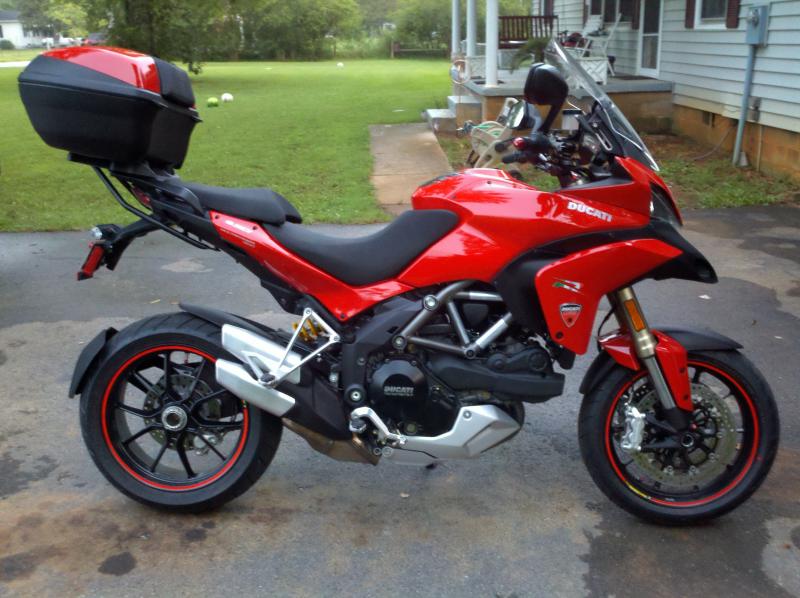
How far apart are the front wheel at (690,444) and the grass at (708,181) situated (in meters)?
6.11

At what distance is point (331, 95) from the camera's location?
22.3 meters

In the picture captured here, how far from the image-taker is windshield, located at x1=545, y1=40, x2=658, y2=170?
3.05 metres

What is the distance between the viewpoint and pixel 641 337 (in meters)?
3.16

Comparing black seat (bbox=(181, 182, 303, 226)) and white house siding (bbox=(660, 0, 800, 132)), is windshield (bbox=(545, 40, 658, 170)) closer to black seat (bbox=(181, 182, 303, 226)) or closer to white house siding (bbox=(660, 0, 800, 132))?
black seat (bbox=(181, 182, 303, 226))

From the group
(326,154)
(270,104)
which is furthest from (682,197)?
(270,104)

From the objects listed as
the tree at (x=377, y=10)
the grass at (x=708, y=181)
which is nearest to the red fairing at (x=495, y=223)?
the grass at (x=708, y=181)

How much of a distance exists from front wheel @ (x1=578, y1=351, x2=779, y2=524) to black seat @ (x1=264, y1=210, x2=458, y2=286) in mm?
896

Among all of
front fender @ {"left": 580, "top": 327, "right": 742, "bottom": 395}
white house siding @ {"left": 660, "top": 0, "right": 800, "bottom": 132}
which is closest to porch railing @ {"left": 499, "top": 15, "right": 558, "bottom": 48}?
white house siding @ {"left": 660, "top": 0, "right": 800, "bottom": 132}

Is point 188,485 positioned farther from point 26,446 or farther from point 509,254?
point 509,254

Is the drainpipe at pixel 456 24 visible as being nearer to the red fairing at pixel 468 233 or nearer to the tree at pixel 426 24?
the red fairing at pixel 468 233

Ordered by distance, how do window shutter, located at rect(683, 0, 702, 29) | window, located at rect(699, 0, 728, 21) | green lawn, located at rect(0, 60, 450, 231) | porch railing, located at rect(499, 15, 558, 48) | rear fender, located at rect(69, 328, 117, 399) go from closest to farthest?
1. rear fender, located at rect(69, 328, 117, 399)
2. green lawn, located at rect(0, 60, 450, 231)
3. window, located at rect(699, 0, 728, 21)
4. window shutter, located at rect(683, 0, 702, 29)
5. porch railing, located at rect(499, 15, 558, 48)

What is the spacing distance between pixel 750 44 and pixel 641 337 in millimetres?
8902

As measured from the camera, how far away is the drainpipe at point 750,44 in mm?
10430

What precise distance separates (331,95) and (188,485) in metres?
19.9
